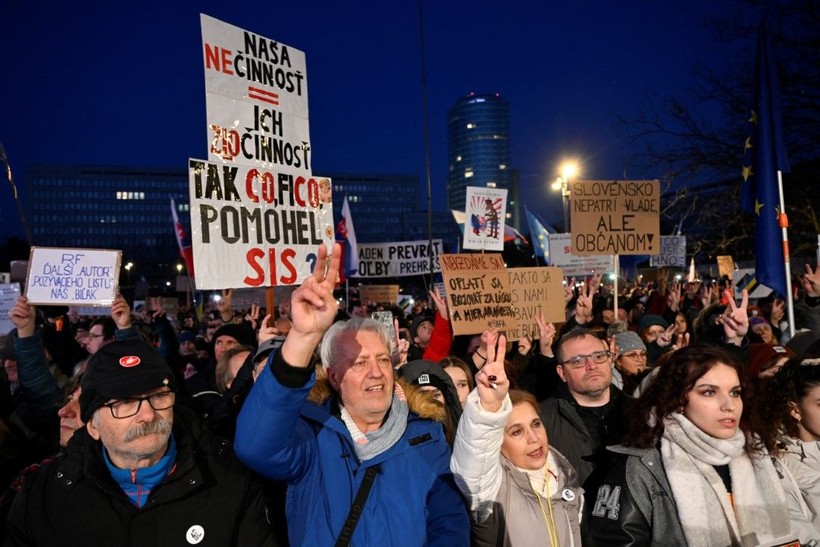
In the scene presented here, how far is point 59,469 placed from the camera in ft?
Result: 8.02

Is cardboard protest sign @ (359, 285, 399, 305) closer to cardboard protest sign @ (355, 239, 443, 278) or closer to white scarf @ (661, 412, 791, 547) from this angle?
cardboard protest sign @ (355, 239, 443, 278)

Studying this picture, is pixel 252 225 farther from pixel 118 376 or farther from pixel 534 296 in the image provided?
pixel 534 296

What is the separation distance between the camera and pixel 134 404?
2.52 m

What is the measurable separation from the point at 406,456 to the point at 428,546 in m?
0.35

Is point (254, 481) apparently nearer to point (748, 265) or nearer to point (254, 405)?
point (254, 405)

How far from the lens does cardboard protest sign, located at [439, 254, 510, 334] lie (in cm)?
649

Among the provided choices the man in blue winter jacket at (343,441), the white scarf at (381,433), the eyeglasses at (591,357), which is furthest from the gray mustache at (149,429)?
the eyeglasses at (591,357)

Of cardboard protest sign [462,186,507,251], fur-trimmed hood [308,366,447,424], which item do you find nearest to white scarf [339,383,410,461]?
fur-trimmed hood [308,366,447,424]

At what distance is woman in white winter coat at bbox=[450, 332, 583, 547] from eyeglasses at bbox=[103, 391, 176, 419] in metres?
1.23

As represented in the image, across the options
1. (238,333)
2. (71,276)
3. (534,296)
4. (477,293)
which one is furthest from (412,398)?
(71,276)

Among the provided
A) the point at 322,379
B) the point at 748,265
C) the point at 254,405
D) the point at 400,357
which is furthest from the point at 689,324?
the point at 748,265

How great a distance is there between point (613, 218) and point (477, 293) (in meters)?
2.52

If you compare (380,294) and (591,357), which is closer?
(591,357)

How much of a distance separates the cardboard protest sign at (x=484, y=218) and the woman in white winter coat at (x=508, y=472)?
8.31 meters
